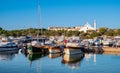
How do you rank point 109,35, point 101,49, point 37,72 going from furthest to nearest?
point 109,35 < point 101,49 < point 37,72

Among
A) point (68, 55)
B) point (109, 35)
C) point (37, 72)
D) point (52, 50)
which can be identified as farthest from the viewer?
point (109, 35)

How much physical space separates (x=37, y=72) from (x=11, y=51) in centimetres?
2296

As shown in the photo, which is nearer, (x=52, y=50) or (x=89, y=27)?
(x=52, y=50)

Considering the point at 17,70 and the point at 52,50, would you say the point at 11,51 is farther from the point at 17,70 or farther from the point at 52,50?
the point at 17,70

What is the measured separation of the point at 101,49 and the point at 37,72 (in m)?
26.9

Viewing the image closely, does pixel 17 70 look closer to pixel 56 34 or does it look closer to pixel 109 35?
pixel 109 35

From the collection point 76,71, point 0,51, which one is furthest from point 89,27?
point 76,71

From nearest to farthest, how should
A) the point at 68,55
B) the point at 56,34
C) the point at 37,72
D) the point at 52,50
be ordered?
the point at 37,72, the point at 68,55, the point at 52,50, the point at 56,34

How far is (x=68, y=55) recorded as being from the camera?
140 ft

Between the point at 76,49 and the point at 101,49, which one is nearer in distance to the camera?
the point at 76,49

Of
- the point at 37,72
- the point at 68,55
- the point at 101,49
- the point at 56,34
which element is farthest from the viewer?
the point at 56,34

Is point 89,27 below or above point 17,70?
above

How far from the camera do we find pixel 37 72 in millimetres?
28438

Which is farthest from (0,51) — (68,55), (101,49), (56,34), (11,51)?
(56,34)
